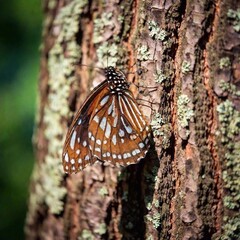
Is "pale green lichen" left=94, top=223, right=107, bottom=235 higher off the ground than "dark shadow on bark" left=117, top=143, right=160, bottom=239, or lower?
lower

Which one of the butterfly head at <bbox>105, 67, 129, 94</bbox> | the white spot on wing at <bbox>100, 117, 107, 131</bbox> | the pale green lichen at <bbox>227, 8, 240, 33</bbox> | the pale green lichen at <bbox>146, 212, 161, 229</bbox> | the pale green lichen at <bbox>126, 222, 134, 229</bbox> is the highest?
the pale green lichen at <bbox>227, 8, 240, 33</bbox>

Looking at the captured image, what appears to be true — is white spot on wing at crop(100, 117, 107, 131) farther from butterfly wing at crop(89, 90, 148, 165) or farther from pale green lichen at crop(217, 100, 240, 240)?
A: pale green lichen at crop(217, 100, 240, 240)

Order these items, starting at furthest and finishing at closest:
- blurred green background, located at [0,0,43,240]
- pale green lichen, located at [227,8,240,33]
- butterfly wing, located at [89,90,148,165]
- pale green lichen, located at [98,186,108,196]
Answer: blurred green background, located at [0,0,43,240], pale green lichen, located at [98,186,108,196], butterfly wing, located at [89,90,148,165], pale green lichen, located at [227,8,240,33]

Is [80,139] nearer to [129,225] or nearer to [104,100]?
[104,100]

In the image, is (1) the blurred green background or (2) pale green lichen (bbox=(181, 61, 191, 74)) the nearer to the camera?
(2) pale green lichen (bbox=(181, 61, 191, 74))

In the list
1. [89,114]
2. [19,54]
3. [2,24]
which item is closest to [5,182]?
[19,54]

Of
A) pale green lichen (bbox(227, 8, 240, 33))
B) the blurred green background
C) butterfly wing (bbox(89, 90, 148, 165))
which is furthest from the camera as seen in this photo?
the blurred green background

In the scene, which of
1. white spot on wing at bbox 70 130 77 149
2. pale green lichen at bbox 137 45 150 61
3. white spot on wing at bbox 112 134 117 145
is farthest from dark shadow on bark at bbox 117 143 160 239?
pale green lichen at bbox 137 45 150 61

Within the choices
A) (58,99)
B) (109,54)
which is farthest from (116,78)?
(58,99)

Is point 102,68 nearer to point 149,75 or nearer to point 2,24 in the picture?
point 149,75
